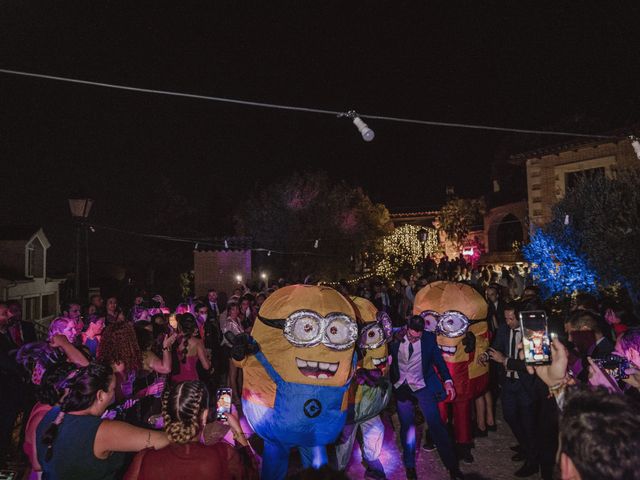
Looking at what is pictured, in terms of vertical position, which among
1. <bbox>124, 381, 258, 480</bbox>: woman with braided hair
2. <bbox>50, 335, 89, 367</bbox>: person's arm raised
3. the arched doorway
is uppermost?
the arched doorway

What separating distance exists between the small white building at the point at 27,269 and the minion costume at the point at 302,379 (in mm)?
17975

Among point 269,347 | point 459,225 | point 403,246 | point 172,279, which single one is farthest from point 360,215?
point 269,347

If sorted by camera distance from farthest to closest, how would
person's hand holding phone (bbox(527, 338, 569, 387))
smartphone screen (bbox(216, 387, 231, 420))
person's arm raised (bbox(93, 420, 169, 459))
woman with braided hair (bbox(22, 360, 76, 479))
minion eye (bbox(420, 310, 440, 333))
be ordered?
minion eye (bbox(420, 310, 440, 333))
smartphone screen (bbox(216, 387, 231, 420))
woman with braided hair (bbox(22, 360, 76, 479))
person's hand holding phone (bbox(527, 338, 569, 387))
person's arm raised (bbox(93, 420, 169, 459))

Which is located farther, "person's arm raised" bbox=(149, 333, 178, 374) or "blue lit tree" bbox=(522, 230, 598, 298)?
"blue lit tree" bbox=(522, 230, 598, 298)

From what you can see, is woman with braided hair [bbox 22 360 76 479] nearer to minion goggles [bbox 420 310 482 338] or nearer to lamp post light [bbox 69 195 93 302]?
minion goggles [bbox 420 310 482 338]

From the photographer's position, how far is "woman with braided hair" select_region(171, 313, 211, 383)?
645cm

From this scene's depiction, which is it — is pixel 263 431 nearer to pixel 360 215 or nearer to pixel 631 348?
pixel 631 348

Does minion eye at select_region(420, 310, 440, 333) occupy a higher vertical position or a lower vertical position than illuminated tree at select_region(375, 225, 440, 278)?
lower

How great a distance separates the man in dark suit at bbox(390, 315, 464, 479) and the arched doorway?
87.9 ft

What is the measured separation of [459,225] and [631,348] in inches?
1250

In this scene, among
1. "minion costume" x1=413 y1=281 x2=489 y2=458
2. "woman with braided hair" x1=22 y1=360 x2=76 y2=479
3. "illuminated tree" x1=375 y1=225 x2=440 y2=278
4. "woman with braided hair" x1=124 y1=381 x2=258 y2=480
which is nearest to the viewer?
"woman with braided hair" x1=124 y1=381 x2=258 y2=480

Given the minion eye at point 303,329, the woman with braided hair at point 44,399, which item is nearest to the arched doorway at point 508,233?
the minion eye at point 303,329

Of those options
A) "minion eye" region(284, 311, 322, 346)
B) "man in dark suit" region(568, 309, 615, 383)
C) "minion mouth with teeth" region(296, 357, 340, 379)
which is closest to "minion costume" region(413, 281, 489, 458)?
"man in dark suit" region(568, 309, 615, 383)

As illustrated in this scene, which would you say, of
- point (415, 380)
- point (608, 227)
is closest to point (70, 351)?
point (415, 380)
